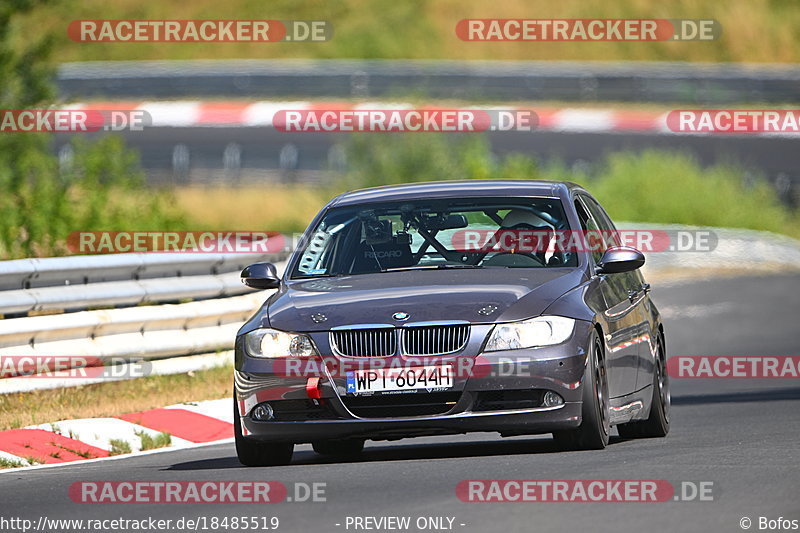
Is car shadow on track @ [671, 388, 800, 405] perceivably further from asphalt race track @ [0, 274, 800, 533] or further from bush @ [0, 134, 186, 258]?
bush @ [0, 134, 186, 258]

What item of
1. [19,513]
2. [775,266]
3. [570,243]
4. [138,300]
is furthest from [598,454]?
[775,266]

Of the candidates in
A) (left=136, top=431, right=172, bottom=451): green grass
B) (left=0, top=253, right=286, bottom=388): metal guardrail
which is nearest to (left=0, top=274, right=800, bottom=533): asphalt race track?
(left=136, top=431, right=172, bottom=451): green grass

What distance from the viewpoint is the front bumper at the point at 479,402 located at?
31.4ft

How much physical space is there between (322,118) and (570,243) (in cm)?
2482

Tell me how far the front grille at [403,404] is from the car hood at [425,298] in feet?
1.26

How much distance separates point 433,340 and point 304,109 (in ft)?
88.4

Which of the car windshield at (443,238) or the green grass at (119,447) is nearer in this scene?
the car windshield at (443,238)

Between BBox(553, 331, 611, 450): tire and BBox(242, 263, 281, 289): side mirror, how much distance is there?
1.92 m

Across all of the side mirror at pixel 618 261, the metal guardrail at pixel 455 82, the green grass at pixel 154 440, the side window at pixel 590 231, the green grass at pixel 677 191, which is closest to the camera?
the side mirror at pixel 618 261

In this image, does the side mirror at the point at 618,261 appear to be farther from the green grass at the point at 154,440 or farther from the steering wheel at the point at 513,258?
the green grass at the point at 154,440

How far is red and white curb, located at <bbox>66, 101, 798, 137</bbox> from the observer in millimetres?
36844

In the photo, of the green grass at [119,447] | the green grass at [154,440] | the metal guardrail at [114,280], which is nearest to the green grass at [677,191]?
the metal guardrail at [114,280]

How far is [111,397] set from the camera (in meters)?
14.0

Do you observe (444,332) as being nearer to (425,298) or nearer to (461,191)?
(425,298)
